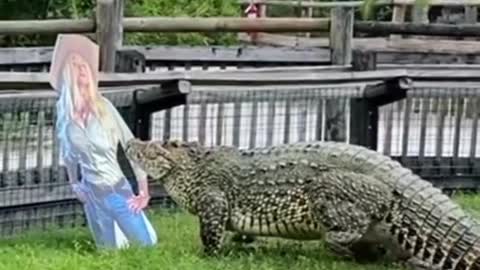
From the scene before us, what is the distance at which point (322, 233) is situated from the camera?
5.85 m

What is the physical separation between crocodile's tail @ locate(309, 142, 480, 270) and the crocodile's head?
889mm

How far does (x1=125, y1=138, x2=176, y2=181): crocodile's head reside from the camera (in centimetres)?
611

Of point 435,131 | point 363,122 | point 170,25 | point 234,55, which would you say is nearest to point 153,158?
point 363,122

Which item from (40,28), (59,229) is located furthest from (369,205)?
(40,28)

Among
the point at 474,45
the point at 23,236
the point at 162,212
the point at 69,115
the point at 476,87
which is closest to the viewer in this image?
the point at 69,115

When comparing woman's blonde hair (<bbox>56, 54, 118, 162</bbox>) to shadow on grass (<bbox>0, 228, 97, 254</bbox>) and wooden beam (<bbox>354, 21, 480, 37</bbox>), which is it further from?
wooden beam (<bbox>354, 21, 480, 37</bbox>)

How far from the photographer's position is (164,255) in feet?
19.4

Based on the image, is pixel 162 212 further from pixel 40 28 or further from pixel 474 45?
pixel 474 45

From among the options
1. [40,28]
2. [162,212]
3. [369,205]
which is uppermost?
[40,28]

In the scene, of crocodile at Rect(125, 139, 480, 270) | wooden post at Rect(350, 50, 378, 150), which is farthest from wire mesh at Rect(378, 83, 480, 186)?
crocodile at Rect(125, 139, 480, 270)

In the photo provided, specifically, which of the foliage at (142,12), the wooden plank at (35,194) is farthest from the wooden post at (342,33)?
the foliage at (142,12)

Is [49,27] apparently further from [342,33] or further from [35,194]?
[342,33]

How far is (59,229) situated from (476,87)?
3218 mm

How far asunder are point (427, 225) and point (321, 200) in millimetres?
521
